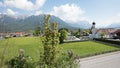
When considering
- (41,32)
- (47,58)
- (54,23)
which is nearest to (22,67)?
(47,58)

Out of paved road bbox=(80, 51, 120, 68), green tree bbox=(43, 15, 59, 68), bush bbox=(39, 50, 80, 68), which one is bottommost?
paved road bbox=(80, 51, 120, 68)

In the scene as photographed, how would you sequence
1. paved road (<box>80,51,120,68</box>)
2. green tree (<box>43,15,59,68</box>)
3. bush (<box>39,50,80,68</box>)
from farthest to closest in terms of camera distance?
1. paved road (<box>80,51,120,68</box>)
2. bush (<box>39,50,80,68</box>)
3. green tree (<box>43,15,59,68</box>)

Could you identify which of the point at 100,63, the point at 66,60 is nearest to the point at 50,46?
the point at 66,60

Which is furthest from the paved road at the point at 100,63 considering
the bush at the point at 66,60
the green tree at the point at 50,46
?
the green tree at the point at 50,46

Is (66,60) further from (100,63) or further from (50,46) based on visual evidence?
(100,63)

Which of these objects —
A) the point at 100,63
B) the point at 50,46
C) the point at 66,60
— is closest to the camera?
the point at 50,46

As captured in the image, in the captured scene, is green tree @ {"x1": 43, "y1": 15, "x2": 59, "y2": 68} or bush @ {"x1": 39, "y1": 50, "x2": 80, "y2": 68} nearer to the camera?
green tree @ {"x1": 43, "y1": 15, "x2": 59, "y2": 68}

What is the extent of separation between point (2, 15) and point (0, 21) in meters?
0.35

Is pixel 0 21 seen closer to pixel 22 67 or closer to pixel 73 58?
pixel 22 67

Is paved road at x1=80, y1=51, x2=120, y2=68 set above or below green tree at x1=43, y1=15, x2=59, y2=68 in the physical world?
below

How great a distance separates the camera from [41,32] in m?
10.4

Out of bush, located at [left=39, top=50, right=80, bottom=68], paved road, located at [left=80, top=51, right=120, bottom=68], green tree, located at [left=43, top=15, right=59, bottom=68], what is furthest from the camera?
paved road, located at [left=80, top=51, right=120, bottom=68]

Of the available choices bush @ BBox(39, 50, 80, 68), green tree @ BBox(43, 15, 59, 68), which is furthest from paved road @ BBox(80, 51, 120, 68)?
green tree @ BBox(43, 15, 59, 68)

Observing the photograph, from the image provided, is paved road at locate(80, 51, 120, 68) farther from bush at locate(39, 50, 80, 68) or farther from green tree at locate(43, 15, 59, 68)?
green tree at locate(43, 15, 59, 68)
